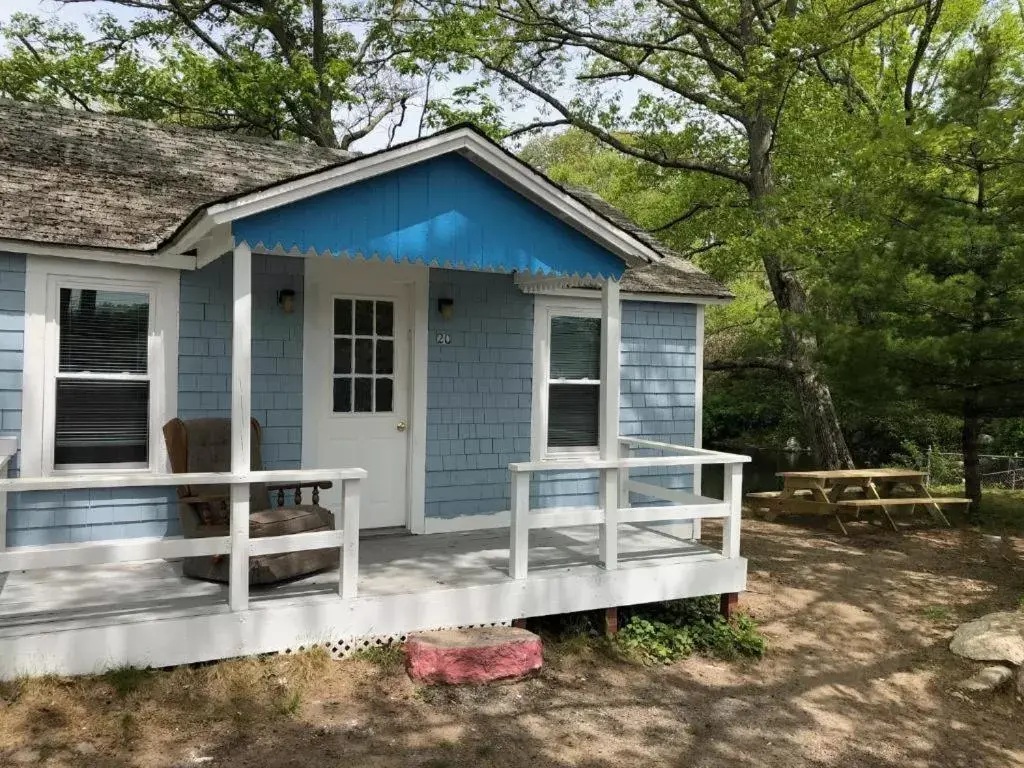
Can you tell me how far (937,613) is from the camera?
719cm

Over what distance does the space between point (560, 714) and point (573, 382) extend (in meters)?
3.79

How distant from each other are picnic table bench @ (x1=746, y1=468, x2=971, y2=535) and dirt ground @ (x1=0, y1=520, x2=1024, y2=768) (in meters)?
3.97

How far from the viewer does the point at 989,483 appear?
16.0 metres

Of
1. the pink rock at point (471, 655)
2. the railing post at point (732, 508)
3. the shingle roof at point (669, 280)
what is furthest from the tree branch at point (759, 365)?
the pink rock at point (471, 655)

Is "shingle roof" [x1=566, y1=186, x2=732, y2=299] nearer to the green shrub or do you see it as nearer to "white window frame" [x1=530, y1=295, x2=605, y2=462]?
"white window frame" [x1=530, y1=295, x2=605, y2=462]

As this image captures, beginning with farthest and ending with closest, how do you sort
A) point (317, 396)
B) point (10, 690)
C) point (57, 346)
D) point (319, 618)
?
point (317, 396) < point (57, 346) < point (319, 618) < point (10, 690)

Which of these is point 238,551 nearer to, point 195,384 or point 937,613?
point 195,384

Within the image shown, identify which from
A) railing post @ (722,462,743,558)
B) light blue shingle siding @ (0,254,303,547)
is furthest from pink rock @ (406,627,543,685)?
light blue shingle siding @ (0,254,303,547)

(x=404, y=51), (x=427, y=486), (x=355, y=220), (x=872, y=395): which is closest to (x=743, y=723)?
(x=427, y=486)

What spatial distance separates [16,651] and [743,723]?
4.05 m

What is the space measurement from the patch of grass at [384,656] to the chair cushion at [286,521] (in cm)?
86

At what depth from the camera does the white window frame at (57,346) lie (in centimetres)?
585

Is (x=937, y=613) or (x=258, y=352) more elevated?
(x=258, y=352)

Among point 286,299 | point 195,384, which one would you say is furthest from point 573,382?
point 195,384
